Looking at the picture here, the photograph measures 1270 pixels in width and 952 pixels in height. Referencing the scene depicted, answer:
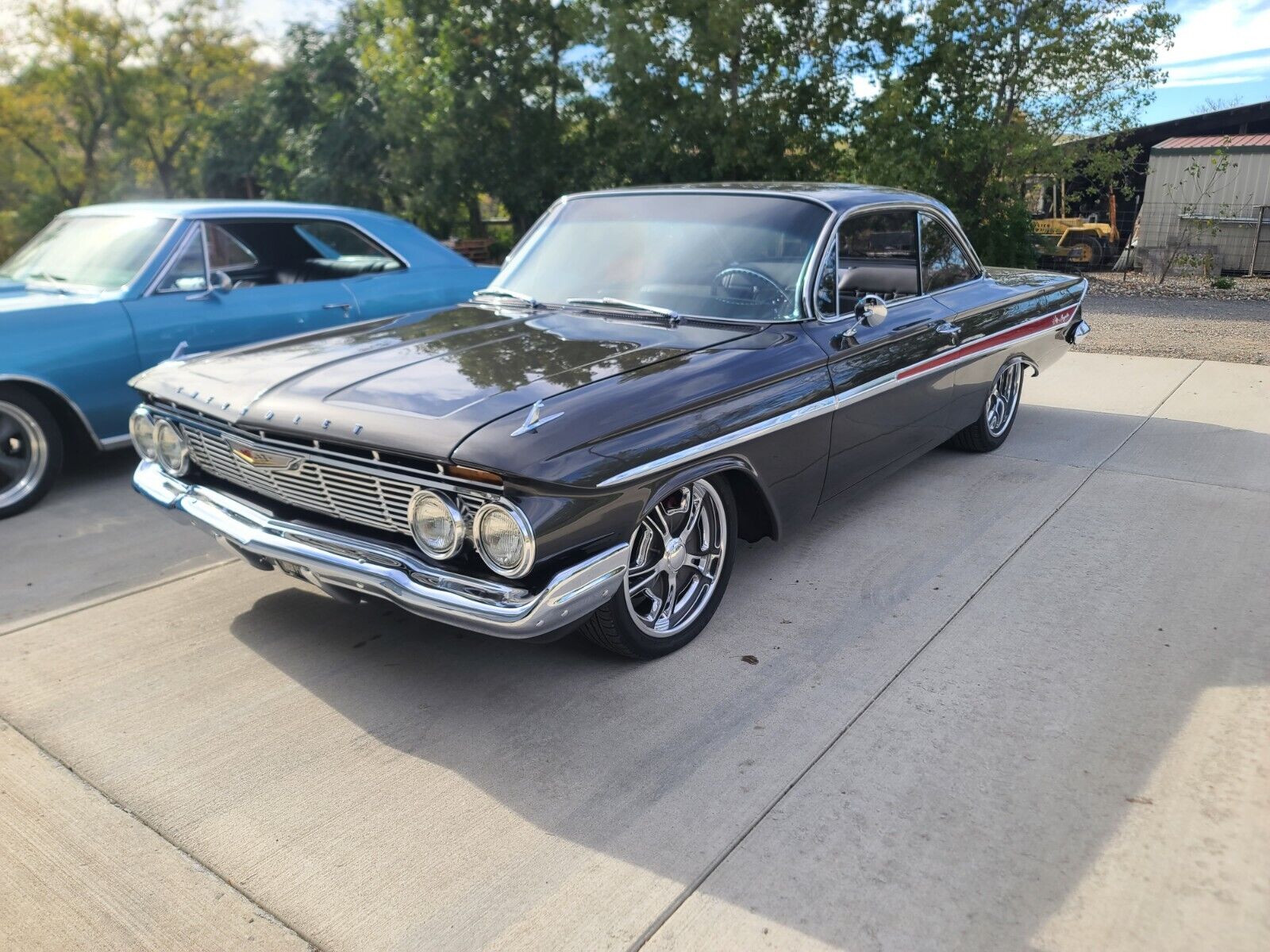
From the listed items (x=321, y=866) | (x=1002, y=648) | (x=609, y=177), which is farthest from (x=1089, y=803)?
(x=609, y=177)

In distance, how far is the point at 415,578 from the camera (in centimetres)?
289

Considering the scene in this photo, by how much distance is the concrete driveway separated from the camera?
2.31 m

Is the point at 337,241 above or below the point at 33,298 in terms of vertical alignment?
above

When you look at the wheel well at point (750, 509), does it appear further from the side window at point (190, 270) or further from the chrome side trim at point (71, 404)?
the side window at point (190, 270)

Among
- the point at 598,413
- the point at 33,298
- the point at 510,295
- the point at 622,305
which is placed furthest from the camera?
the point at 33,298

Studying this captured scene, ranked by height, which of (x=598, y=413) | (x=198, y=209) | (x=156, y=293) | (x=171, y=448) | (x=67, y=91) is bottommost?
(x=171, y=448)

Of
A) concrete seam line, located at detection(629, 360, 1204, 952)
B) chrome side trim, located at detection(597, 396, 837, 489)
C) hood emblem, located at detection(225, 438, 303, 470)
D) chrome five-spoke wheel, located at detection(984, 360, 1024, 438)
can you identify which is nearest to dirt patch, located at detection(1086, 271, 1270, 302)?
chrome five-spoke wheel, located at detection(984, 360, 1024, 438)

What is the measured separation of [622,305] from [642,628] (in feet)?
4.73

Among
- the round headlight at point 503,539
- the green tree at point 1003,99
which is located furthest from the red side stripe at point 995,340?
the green tree at point 1003,99

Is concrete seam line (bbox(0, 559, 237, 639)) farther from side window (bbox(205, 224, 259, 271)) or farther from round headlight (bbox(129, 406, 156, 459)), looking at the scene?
side window (bbox(205, 224, 259, 271))

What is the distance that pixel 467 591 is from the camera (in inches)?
111

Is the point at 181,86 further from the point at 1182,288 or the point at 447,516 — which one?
the point at 447,516

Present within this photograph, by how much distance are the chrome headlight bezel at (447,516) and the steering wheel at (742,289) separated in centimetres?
164

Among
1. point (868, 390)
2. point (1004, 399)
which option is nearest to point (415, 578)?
point (868, 390)
